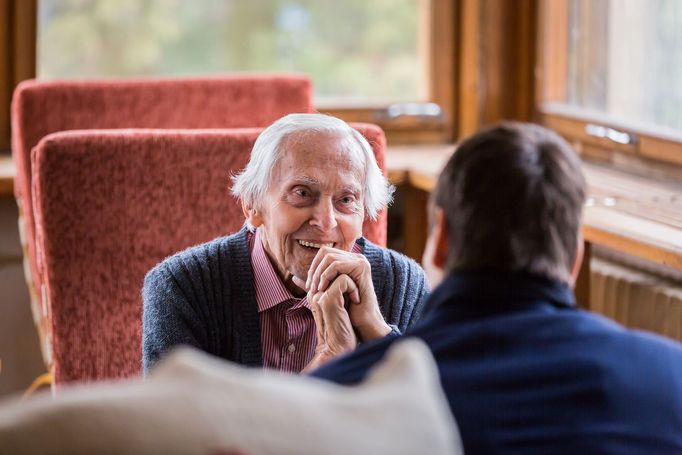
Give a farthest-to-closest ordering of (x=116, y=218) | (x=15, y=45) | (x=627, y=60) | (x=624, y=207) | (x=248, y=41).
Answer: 1. (x=248, y=41)
2. (x=15, y=45)
3. (x=627, y=60)
4. (x=624, y=207)
5. (x=116, y=218)

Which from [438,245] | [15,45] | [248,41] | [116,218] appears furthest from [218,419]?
[248,41]

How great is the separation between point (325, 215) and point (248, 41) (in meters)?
1.72

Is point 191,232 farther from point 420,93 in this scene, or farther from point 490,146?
point 420,93

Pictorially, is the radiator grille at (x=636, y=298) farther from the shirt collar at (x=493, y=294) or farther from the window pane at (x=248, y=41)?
the shirt collar at (x=493, y=294)

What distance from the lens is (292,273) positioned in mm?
2059

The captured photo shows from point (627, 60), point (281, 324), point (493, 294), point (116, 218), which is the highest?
point (627, 60)

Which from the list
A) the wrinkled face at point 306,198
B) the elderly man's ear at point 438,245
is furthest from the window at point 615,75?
the elderly man's ear at point 438,245

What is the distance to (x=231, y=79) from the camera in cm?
302

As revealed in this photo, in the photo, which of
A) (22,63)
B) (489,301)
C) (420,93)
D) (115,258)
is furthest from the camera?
(420,93)

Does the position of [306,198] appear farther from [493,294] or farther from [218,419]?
[218,419]

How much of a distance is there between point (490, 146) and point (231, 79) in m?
1.78

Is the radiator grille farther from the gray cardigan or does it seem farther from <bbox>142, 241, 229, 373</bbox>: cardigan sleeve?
<bbox>142, 241, 229, 373</bbox>: cardigan sleeve

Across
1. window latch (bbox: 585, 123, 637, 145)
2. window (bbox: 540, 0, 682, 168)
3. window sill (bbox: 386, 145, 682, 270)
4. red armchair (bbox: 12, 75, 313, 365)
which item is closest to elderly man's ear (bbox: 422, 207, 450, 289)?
window sill (bbox: 386, 145, 682, 270)

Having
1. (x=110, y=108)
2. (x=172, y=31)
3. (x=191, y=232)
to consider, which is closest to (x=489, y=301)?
(x=191, y=232)
